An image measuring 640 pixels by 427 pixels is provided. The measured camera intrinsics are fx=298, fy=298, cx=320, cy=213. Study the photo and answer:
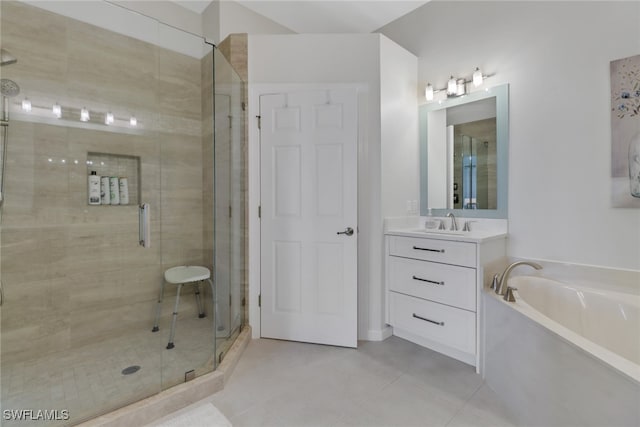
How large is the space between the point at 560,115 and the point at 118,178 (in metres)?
3.22

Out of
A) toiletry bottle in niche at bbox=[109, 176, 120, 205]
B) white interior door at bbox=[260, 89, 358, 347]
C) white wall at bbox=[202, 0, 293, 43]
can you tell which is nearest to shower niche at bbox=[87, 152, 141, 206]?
toiletry bottle in niche at bbox=[109, 176, 120, 205]

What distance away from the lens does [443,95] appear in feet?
8.89

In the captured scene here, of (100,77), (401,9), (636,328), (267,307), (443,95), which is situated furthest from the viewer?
(401,9)

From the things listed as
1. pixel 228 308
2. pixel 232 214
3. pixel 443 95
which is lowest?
pixel 228 308

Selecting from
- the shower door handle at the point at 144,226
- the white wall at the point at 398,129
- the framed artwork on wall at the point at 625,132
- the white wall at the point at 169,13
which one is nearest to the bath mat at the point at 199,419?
the shower door handle at the point at 144,226

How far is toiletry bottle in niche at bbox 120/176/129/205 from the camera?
88.7 inches

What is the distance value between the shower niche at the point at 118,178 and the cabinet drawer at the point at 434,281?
2091 millimetres

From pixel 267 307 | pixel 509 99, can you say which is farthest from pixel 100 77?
pixel 509 99

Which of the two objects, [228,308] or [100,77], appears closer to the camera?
[100,77]

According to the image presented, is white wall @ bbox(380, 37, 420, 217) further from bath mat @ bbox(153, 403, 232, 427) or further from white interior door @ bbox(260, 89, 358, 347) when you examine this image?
bath mat @ bbox(153, 403, 232, 427)

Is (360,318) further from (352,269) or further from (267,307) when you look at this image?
(267,307)

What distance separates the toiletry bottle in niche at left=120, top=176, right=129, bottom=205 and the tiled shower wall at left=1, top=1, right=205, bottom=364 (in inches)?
2.5

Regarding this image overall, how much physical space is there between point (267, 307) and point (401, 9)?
307 centimetres

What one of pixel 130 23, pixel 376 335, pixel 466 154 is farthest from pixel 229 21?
pixel 376 335
